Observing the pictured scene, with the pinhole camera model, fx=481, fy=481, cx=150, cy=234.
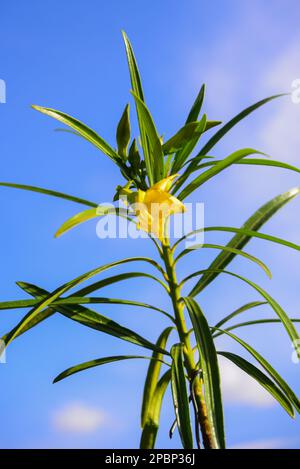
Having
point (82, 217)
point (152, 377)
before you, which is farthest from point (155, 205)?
point (152, 377)

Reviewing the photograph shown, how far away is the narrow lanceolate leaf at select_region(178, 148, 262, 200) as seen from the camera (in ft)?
4.72

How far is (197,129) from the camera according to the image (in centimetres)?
155

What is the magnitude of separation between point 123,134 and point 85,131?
134 millimetres

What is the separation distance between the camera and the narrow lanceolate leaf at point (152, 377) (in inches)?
63.7

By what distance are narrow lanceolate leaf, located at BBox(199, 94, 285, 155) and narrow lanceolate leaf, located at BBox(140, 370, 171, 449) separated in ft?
2.48

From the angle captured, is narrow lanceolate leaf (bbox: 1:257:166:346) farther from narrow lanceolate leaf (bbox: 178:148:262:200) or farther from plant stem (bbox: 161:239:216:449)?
narrow lanceolate leaf (bbox: 178:148:262:200)

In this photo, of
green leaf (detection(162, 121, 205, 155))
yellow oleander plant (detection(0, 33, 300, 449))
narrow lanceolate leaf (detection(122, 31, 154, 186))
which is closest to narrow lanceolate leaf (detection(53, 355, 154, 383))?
yellow oleander plant (detection(0, 33, 300, 449))

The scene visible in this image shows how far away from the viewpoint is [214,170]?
1.48 meters

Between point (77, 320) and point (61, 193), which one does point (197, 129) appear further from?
point (77, 320)

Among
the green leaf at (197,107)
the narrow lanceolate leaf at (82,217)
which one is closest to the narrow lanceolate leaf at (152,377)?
the narrow lanceolate leaf at (82,217)

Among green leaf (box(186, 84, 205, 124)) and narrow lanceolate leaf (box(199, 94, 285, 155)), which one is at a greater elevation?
green leaf (box(186, 84, 205, 124))
